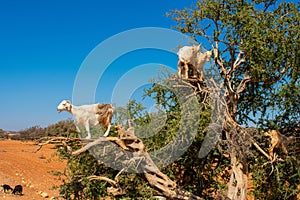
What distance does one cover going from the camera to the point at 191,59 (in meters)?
7.70

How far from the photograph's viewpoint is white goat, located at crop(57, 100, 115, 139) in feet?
25.4

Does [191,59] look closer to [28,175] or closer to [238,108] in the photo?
[238,108]

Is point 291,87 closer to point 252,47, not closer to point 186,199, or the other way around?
point 252,47

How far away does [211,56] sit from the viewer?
8.42 m

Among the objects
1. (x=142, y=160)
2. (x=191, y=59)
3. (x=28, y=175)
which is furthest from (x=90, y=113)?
(x=28, y=175)

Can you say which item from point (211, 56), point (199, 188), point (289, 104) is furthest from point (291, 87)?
point (199, 188)

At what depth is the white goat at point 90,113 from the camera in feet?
25.4

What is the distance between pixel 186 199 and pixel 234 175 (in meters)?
1.08

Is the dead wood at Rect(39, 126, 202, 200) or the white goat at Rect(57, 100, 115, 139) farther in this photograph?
the white goat at Rect(57, 100, 115, 139)

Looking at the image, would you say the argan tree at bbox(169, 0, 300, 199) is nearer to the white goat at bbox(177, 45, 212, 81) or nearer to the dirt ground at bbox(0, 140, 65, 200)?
the white goat at bbox(177, 45, 212, 81)

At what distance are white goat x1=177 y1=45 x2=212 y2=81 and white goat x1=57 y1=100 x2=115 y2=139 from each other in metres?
1.60

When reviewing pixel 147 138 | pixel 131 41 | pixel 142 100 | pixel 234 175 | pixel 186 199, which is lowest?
pixel 186 199

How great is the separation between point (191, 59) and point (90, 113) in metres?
2.22

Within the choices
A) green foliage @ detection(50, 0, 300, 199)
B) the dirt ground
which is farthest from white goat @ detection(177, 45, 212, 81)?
the dirt ground
